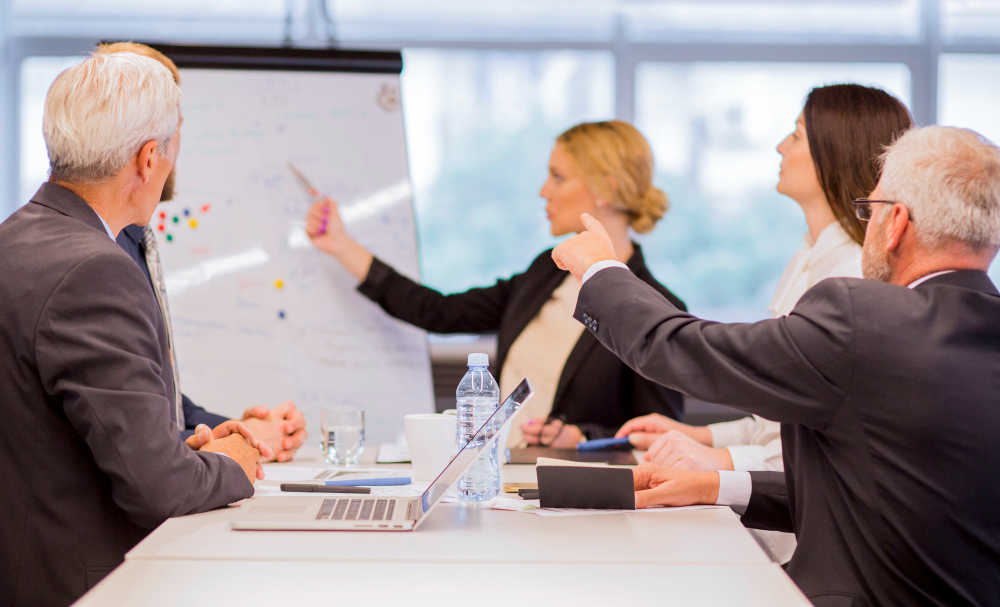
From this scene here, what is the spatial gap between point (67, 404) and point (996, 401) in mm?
1320

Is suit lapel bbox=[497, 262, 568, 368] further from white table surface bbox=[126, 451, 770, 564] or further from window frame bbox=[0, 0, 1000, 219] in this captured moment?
white table surface bbox=[126, 451, 770, 564]

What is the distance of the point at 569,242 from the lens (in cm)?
148

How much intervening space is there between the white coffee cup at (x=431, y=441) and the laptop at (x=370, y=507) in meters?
0.20

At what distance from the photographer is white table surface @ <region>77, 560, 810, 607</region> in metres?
0.91

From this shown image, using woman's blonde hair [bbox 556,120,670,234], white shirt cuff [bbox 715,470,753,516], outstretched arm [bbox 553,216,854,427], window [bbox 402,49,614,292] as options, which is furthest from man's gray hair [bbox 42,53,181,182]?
window [bbox 402,49,614,292]

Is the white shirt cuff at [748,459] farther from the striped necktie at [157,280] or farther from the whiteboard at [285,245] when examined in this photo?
the whiteboard at [285,245]

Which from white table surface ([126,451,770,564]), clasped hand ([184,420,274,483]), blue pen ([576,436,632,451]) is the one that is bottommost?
blue pen ([576,436,632,451])

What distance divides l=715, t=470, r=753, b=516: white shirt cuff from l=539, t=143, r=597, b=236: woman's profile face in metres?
1.41

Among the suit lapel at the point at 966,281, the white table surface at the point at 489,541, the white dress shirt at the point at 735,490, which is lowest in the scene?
the white dress shirt at the point at 735,490

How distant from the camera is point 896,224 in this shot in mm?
1290

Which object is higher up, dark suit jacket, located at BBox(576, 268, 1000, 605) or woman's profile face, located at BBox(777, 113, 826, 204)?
woman's profile face, located at BBox(777, 113, 826, 204)

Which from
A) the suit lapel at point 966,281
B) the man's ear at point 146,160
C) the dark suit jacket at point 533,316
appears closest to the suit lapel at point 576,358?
the dark suit jacket at point 533,316

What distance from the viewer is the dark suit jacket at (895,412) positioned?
1.14 meters

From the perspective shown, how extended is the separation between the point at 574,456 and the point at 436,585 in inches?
36.0
